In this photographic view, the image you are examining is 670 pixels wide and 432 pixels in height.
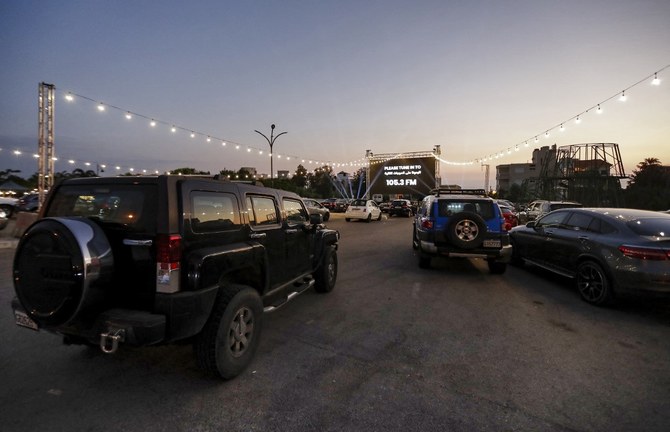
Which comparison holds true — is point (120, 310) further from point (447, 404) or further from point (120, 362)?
point (447, 404)

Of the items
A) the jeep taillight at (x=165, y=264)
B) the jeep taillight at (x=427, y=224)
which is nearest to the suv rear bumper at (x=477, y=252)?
the jeep taillight at (x=427, y=224)

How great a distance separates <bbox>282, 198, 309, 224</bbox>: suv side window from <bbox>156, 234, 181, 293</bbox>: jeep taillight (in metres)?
2.12

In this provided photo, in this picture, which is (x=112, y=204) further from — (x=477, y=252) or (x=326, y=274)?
(x=477, y=252)

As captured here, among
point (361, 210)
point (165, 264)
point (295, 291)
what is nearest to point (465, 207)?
point (295, 291)

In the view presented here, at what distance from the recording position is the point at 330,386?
3133mm

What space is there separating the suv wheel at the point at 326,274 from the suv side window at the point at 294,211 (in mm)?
928

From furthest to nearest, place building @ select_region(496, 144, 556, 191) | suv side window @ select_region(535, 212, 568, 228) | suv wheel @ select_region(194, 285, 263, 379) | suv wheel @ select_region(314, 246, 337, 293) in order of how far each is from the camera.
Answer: building @ select_region(496, 144, 556, 191), suv side window @ select_region(535, 212, 568, 228), suv wheel @ select_region(314, 246, 337, 293), suv wheel @ select_region(194, 285, 263, 379)

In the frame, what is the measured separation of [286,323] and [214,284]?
1.92 meters

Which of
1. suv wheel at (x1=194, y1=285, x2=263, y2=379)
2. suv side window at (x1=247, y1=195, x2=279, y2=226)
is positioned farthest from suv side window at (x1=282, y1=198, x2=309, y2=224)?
suv wheel at (x1=194, y1=285, x2=263, y2=379)

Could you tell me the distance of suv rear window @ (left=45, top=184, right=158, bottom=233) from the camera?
287 cm

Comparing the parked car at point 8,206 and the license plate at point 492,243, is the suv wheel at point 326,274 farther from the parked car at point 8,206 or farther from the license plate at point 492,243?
the parked car at point 8,206

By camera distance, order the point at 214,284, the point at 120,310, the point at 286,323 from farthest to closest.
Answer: the point at 286,323, the point at 214,284, the point at 120,310

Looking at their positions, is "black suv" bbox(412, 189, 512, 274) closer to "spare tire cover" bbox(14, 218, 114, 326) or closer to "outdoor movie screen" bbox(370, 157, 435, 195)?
"spare tire cover" bbox(14, 218, 114, 326)

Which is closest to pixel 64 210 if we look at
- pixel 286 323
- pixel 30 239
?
pixel 30 239
